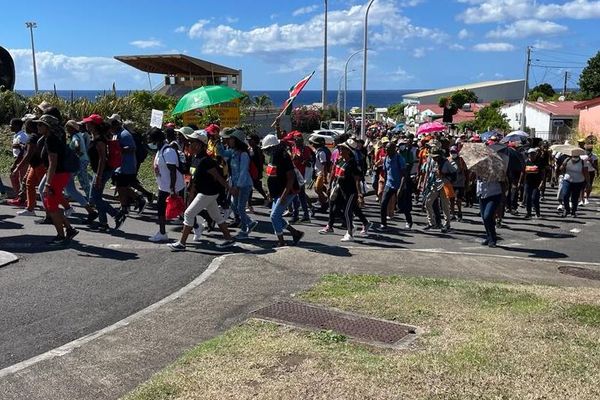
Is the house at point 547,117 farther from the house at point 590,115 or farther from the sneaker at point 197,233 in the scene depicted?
the sneaker at point 197,233

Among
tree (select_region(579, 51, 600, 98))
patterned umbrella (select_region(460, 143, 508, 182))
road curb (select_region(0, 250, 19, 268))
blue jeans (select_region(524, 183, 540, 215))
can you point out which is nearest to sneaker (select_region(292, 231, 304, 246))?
patterned umbrella (select_region(460, 143, 508, 182))

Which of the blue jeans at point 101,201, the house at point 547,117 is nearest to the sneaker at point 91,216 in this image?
the blue jeans at point 101,201

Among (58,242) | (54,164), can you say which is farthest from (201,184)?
(58,242)

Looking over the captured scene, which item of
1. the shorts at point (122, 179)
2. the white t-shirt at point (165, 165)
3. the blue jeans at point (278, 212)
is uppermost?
the white t-shirt at point (165, 165)

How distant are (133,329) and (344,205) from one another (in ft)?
15.8

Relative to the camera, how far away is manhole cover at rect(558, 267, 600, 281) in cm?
817

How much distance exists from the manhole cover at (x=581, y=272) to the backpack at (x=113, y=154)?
21.0 ft

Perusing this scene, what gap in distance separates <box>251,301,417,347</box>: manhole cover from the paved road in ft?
4.46

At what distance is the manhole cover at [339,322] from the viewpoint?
5262mm

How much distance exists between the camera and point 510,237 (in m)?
11.2

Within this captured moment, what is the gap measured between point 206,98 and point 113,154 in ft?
10.8

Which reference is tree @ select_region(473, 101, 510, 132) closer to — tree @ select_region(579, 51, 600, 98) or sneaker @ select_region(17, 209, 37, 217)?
tree @ select_region(579, 51, 600, 98)

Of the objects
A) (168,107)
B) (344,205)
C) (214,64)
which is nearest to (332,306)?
(344,205)

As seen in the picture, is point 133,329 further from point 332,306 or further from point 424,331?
point 424,331
